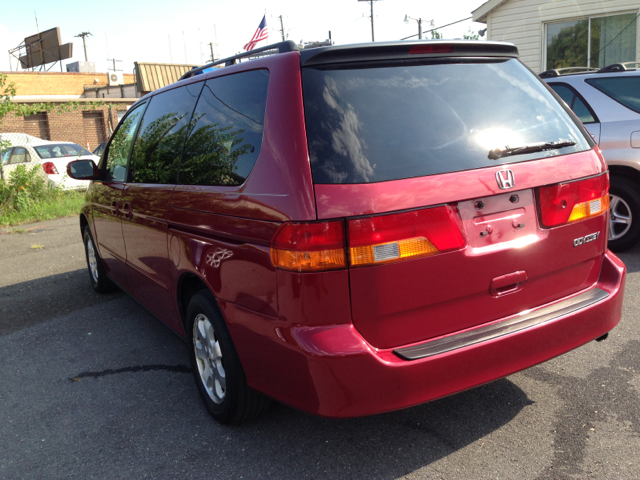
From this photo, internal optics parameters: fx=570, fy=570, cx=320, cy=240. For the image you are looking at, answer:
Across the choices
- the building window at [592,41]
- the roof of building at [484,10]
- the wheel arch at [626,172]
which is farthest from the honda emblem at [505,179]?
the roof of building at [484,10]

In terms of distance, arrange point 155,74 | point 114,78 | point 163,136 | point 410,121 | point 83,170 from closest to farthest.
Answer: point 410,121
point 163,136
point 83,170
point 155,74
point 114,78

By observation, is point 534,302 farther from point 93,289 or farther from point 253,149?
point 93,289

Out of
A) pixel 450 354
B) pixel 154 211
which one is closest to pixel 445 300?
pixel 450 354

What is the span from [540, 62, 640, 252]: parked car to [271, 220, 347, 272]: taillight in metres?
4.60

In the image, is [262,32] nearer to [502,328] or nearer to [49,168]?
[49,168]

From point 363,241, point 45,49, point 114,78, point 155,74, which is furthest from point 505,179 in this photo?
point 45,49

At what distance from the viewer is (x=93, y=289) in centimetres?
596

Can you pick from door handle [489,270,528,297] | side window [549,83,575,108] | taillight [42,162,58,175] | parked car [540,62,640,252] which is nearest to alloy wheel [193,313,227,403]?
door handle [489,270,528,297]

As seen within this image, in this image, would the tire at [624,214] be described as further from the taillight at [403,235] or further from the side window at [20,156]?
the side window at [20,156]

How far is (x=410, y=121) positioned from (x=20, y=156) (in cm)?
1514

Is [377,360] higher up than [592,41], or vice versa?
[592,41]

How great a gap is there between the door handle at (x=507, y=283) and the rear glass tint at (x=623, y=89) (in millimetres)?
4210

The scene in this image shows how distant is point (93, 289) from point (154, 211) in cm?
292

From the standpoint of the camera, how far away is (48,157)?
1492 centimetres
